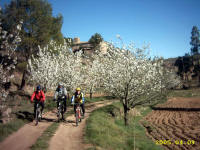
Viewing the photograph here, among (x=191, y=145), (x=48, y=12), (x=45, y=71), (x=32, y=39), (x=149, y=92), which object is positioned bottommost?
(x=191, y=145)

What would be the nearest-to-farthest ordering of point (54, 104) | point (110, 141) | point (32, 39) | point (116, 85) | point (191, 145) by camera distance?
point (110, 141)
point (191, 145)
point (116, 85)
point (54, 104)
point (32, 39)

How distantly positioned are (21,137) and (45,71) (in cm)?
1271

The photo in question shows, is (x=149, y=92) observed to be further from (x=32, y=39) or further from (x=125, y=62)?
(x=32, y=39)

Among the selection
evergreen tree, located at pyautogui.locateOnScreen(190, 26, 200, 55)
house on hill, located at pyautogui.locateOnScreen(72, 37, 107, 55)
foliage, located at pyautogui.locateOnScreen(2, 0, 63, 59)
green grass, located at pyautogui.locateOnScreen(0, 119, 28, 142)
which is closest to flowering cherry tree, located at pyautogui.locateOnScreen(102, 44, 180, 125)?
house on hill, located at pyautogui.locateOnScreen(72, 37, 107, 55)

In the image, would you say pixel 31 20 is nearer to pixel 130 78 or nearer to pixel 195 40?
pixel 130 78

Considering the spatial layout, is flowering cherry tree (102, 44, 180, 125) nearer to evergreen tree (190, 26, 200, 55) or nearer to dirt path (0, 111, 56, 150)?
dirt path (0, 111, 56, 150)

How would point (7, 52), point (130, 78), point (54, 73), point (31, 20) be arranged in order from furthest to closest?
1. point (31, 20)
2. point (54, 73)
3. point (130, 78)
4. point (7, 52)

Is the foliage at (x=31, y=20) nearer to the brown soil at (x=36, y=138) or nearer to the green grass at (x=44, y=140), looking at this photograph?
the brown soil at (x=36, y=138)

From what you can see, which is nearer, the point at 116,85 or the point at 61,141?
the point at 61,141

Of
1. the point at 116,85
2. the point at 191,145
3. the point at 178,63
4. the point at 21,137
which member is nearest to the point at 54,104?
the point at 116,85

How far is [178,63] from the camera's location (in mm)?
80625

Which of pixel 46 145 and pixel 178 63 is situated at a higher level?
pixel 178 63
